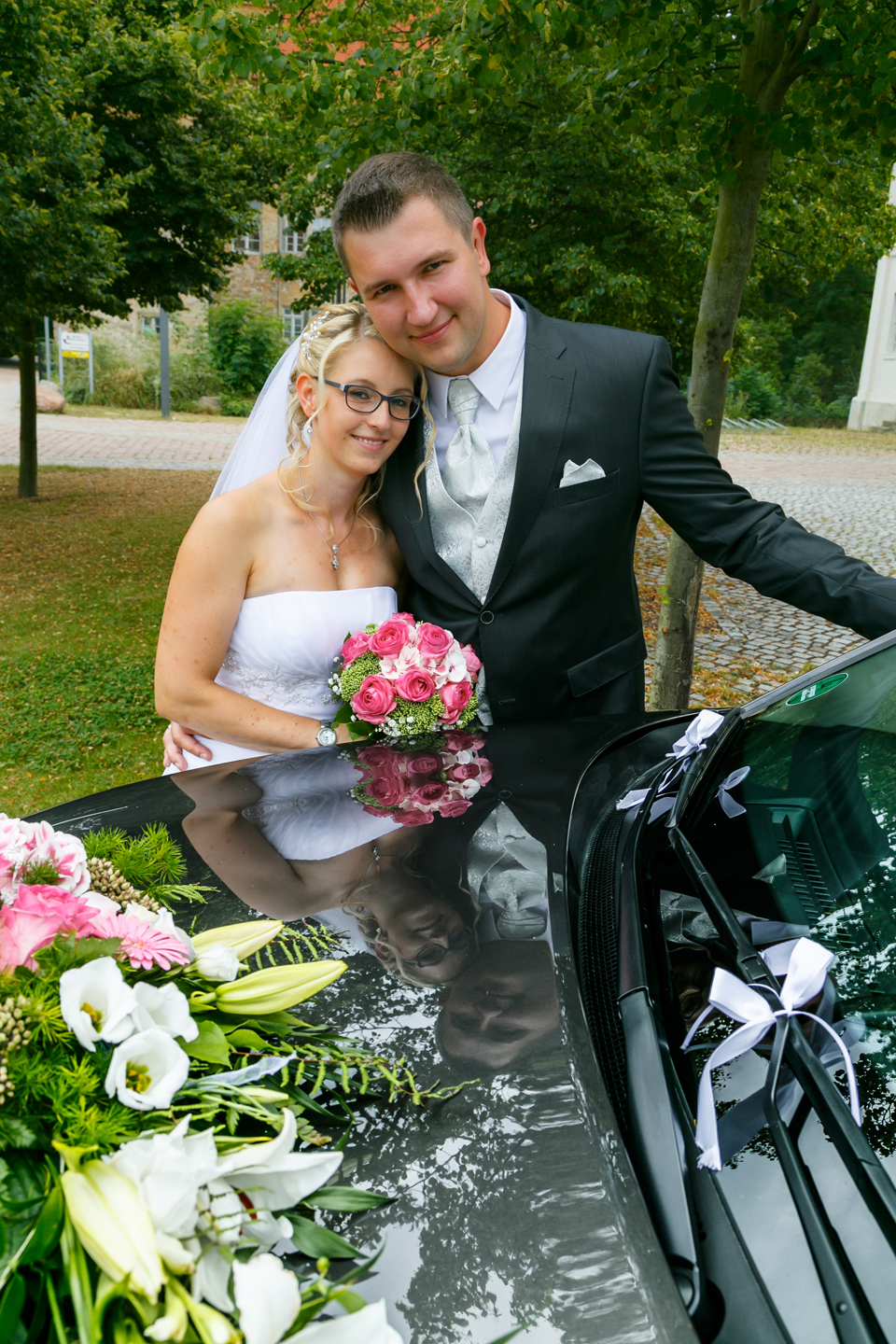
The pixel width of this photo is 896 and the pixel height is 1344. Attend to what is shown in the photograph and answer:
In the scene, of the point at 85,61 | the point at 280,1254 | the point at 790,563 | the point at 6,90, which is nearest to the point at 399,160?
the point at 790,563

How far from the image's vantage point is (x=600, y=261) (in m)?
7.96

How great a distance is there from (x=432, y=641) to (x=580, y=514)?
1.70 feet

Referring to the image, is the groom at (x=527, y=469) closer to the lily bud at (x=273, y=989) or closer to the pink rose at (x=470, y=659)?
the pink rose at (x=470, y=659)

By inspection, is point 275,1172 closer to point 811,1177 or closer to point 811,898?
point 811,1177

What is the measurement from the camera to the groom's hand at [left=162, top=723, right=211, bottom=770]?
10.2 feet

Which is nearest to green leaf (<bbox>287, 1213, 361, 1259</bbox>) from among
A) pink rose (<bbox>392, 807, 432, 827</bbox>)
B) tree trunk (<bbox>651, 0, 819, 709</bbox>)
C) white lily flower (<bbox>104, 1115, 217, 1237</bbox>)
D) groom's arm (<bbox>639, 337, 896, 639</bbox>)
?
white lily flower (<bbox>104, 1115, 217, 1237</bbox>)

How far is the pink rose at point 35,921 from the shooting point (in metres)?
1.15

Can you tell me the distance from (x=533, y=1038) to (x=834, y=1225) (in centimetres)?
41

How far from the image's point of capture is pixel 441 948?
1.53 metres

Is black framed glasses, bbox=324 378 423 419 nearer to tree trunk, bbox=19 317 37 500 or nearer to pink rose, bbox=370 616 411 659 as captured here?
pink rose, bbox=370 616 411 659

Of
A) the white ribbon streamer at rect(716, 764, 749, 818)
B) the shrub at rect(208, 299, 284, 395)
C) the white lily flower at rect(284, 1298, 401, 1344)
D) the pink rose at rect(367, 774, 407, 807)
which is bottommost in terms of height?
the white lily flower at rect(284, 1298, 401, 1344)

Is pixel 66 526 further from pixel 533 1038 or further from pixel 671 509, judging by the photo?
pixel 533 1038

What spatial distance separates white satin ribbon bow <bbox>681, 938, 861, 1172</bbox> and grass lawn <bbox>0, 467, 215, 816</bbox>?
4.38 m

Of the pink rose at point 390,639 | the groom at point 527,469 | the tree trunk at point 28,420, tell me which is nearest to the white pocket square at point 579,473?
the groom at point 527,469
